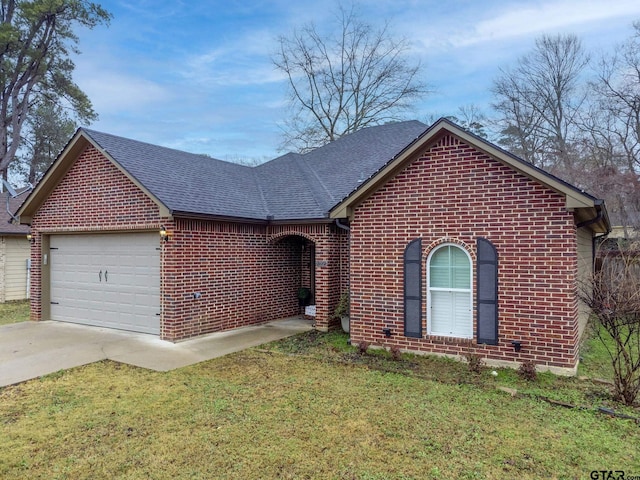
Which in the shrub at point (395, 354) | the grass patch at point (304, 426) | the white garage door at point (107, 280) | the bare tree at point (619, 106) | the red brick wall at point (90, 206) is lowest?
the grass patch at point (304, 426)

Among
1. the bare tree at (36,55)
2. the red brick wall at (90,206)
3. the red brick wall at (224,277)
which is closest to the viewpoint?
the red brick wall at (224,277)

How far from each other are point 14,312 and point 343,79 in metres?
21.8

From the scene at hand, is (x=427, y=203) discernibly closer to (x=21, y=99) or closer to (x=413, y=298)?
(x=413, y=298)

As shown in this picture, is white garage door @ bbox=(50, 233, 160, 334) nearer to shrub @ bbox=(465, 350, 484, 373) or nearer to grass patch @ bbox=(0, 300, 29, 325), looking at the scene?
grass patch @ bbox=(0, 300, 29, 325)

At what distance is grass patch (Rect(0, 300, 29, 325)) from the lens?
38.5 ft

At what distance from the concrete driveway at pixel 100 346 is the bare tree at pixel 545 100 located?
793 inches

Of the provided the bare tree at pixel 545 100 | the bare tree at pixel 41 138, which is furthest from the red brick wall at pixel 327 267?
the bare tree at pixel 41 138

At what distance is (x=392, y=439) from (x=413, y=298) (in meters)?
3.45

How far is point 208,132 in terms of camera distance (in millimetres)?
35219

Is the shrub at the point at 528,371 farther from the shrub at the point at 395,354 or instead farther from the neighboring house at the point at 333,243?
the shrub at the point at 395,354

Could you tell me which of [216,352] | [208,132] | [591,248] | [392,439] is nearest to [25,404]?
[216,352]

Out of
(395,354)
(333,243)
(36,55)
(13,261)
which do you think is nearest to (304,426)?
(395,354)

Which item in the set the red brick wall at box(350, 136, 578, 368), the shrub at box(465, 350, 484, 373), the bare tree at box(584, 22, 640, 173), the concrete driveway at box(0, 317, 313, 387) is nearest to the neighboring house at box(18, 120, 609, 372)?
the red brick wall at box(350, 136, 578, 368)

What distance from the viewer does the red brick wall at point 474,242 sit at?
252 inches
